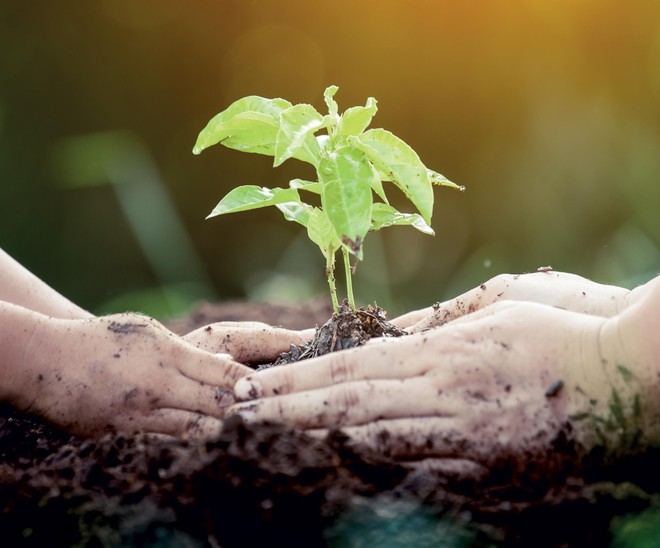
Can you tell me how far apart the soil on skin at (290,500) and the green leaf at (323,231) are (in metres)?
0.37

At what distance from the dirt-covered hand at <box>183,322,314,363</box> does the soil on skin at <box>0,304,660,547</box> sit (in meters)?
0.42

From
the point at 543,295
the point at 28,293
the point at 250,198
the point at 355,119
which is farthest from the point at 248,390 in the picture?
the point at 28,293

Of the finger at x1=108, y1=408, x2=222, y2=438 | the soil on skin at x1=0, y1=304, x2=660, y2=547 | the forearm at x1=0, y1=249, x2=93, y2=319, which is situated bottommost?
the soil on skin at x1=0, y1=304, x2=660, y2=547

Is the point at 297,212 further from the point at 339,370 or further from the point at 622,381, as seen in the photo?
the point at 622,381

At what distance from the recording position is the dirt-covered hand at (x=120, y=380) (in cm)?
85

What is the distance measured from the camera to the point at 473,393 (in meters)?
0.76

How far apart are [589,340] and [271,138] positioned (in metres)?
0.55

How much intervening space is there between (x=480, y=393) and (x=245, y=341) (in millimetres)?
526

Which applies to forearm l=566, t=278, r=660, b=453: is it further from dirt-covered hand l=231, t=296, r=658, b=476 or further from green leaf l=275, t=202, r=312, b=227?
green leaf l=275, t=202, r=312, b=227

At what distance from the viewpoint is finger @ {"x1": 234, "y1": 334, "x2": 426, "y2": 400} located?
0.80 meters

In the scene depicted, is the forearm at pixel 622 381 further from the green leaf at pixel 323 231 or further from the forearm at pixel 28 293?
the forearm at pixel 28 293

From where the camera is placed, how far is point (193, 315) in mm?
2289

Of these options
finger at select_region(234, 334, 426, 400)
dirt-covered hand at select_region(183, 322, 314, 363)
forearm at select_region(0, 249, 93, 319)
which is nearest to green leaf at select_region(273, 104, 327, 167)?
finger at select_region(234, 334, 426, 400)

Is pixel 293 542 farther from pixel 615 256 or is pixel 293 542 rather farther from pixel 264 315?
pixel 615 256
